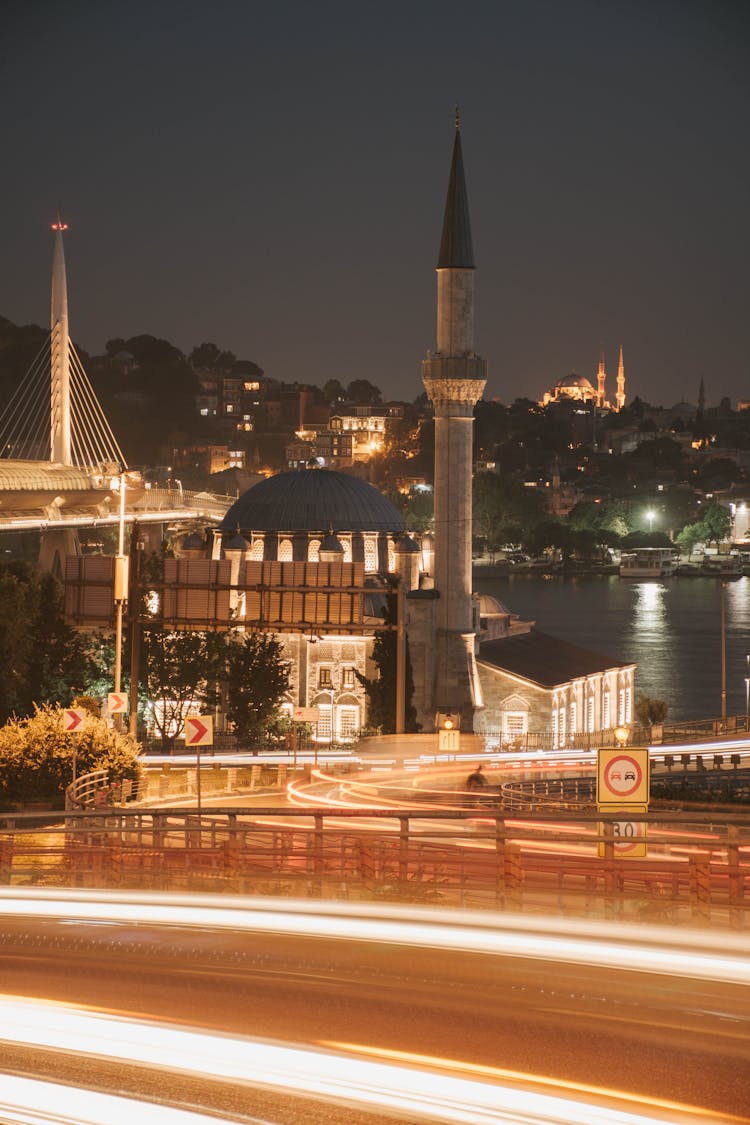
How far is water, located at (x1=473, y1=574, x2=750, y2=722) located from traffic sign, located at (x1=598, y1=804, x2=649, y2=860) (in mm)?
62133

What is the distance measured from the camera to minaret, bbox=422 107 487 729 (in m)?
56.0

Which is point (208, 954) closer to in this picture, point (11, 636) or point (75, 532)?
point (11, 636)

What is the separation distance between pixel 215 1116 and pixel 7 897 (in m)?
6.41

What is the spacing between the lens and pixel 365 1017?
32.3 ft

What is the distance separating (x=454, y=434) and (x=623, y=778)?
44325 millimetres

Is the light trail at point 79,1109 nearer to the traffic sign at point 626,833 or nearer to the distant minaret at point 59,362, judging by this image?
the traffic sign at point 626,833

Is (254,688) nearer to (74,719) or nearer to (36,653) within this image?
(36,653)

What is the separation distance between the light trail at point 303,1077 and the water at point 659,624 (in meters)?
68.8

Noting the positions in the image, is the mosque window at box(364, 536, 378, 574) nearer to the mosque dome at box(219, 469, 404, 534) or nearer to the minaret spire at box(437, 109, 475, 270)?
the mosque dome at box(219, 469, 404, 534)

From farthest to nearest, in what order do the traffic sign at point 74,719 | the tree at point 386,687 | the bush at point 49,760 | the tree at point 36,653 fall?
the tree at point 386,687 → the tree at point 36,653 → the bush at point 49,760 → the traffic sign at point 74,719

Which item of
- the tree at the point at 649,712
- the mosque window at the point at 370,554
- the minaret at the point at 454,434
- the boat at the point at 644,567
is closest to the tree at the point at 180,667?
the minaret at the point at 454,434

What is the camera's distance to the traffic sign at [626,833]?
13.5 metres

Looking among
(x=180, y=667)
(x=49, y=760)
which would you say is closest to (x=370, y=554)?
(x=180, y=667)

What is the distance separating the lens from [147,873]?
15539 millimetres
